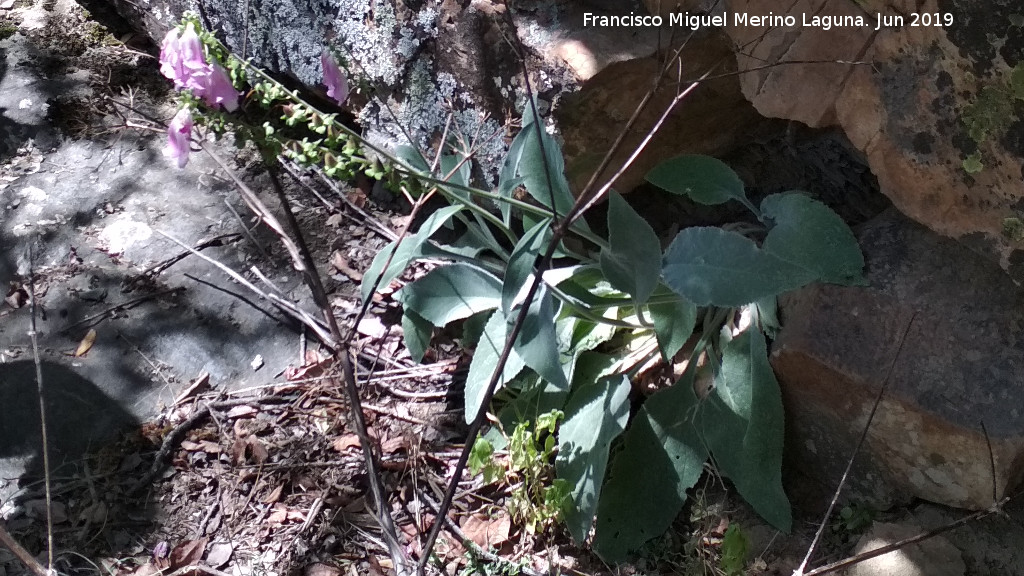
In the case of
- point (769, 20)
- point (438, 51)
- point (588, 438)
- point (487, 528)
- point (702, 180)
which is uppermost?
point (769, 20)

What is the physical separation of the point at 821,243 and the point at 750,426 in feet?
1.43

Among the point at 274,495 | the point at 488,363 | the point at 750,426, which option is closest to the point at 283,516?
the point at 274,495

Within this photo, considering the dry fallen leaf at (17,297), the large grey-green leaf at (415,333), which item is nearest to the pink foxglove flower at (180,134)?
the large grey-green leaf at (415,333)

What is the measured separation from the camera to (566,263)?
7.91 ft

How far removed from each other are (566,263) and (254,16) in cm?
134

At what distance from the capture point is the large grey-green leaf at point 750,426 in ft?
5.70

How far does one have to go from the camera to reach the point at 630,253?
1.62m

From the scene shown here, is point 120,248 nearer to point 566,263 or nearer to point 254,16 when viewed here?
point 254,16

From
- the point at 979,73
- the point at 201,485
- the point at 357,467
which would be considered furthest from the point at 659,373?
the point at 201,485

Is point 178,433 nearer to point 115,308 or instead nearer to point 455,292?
point 115,308

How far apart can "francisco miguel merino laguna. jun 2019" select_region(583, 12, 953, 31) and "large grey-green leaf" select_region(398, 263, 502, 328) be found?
0.72m

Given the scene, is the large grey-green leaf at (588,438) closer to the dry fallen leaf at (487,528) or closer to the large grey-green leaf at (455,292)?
the dry fallen leaf at (487,528)

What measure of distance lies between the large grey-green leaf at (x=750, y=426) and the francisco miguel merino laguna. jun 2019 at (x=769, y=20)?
70 cm

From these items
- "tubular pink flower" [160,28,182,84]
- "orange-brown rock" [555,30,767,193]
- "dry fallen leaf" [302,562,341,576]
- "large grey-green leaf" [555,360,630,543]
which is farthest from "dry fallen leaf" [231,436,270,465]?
"orange-brown rock" [555,30,767,193]
